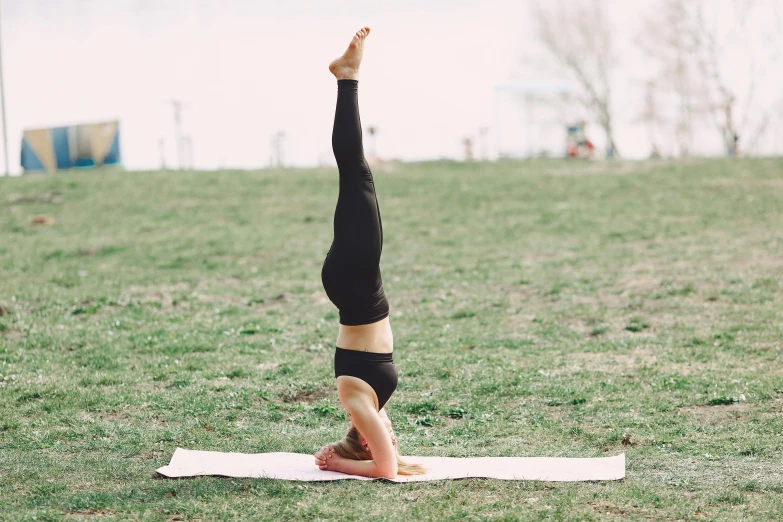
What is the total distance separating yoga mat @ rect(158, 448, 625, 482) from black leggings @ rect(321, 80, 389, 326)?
1.32m

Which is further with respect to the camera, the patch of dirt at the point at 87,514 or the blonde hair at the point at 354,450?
the blonde hair at the point at 354,450

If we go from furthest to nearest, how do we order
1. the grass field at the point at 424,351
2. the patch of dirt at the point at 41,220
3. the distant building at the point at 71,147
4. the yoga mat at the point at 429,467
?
the distant building at the point at 71,147, the patch of dirt at the point at 41,220, the yoga mat at the point at 429,467, the grass field at the point at 424,351

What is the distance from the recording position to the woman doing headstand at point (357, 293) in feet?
23.5

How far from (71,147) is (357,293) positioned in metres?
31.6

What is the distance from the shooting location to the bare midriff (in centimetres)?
732

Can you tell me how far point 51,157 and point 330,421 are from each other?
30.2 meters

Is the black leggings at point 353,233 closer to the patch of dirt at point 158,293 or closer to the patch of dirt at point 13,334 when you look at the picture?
the patch of dirt at point 13,334

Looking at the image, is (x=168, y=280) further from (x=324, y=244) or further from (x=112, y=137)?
(x=112, y=137)

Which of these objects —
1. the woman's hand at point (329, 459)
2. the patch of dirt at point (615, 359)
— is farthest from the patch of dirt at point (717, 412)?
the woman's hand at point (329, 459)

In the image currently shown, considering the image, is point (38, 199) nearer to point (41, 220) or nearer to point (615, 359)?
point (41, 220)

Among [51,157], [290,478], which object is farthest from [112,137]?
[290,478]

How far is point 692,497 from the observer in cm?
686

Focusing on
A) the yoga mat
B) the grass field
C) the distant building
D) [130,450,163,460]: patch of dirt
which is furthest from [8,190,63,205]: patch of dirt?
the yoga mat

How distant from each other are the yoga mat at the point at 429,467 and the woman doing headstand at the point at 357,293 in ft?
0.82
